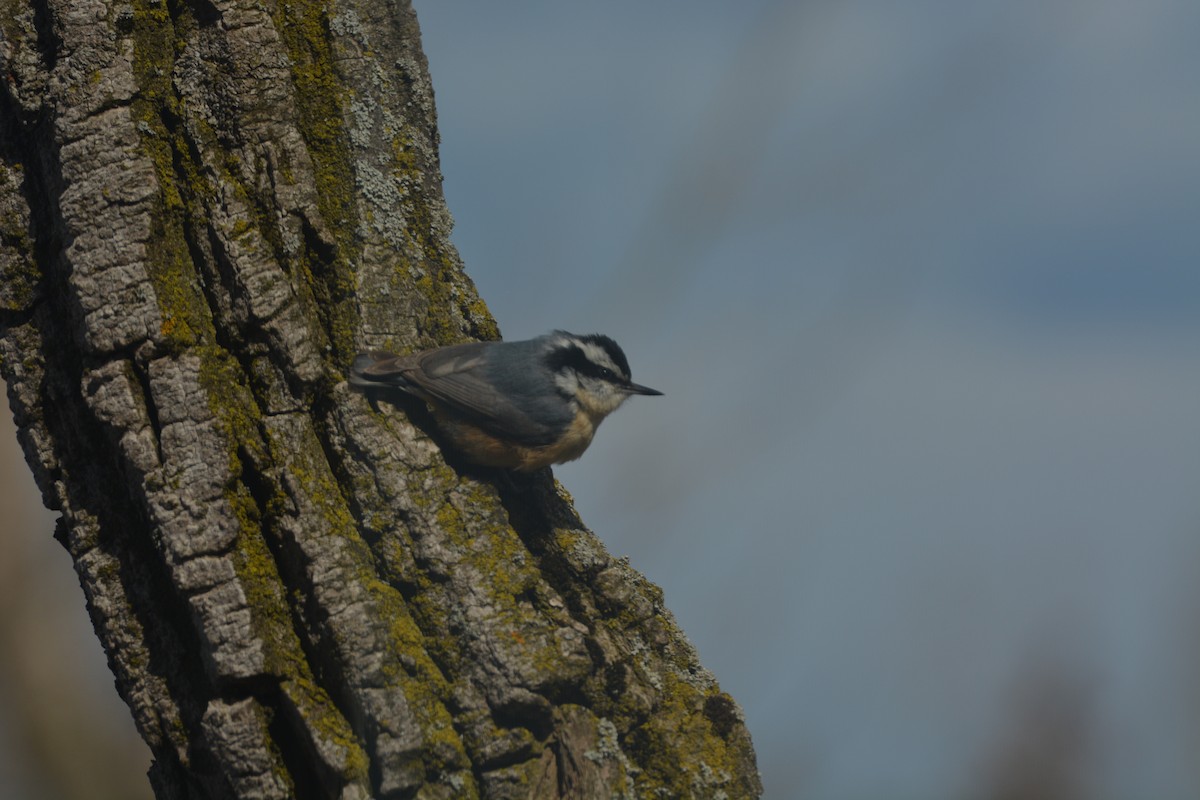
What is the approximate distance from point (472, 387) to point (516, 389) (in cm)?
31

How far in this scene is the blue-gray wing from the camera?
2348 millimetres

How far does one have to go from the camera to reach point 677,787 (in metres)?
2.23

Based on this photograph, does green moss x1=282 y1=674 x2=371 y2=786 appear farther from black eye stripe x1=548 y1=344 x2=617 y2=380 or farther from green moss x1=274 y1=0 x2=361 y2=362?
black eye stripe x1=548 y1=344 x2=617 y2=380

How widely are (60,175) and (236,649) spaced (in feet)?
3.75

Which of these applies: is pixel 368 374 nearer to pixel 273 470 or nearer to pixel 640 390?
pixel 273 470

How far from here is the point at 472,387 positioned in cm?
276

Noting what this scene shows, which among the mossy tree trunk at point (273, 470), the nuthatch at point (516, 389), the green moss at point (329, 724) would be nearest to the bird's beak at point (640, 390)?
the nuthatch at point (516, 389)

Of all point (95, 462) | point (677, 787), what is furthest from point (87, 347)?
point (677, 787)

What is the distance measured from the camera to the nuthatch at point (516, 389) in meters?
2.38

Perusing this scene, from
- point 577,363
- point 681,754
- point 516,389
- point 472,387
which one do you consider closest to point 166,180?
point 472,387

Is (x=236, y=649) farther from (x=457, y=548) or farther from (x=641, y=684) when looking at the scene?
(x=641, y=684)

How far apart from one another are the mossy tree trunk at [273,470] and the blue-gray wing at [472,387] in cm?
6

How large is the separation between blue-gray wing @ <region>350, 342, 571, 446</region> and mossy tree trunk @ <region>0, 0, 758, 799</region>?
0.20 ft

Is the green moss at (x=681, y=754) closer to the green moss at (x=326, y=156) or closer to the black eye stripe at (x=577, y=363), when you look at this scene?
the green moss at (x=326, y=156)
